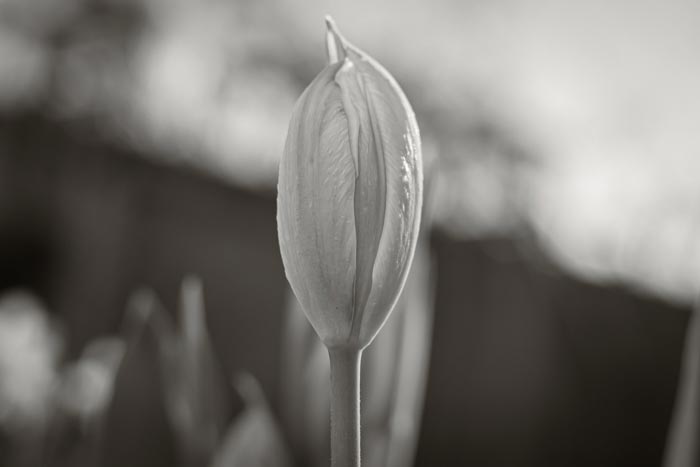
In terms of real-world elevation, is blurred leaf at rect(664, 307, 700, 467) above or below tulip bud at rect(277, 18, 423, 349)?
below

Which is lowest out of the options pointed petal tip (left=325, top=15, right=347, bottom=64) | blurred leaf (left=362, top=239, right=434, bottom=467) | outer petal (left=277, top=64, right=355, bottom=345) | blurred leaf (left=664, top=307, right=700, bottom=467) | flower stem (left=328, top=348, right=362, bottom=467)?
blurred leaf (left=362, top=239, right=434, bottom=467)

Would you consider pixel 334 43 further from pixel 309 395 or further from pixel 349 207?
pixel 309 395

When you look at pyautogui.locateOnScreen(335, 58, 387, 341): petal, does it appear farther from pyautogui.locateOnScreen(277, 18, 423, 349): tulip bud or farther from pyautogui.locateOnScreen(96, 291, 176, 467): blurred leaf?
pyautogui.locateOnScreen(96, 291, 176, 467): blurred leaf

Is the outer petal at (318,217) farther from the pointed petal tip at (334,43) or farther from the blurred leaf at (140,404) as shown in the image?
the blurred leaf at (140,404)

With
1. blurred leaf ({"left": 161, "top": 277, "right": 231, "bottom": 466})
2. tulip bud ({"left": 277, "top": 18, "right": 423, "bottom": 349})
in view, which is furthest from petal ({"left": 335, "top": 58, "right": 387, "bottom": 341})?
blurred leaf ({"left": 161, "top": 277, "right": 231, "bottom": 466})

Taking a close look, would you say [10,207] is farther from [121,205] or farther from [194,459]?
[194,459]

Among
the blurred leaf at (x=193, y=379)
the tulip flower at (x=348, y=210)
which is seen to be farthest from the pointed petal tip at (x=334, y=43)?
the blurred leaf at (x=193, y=379)

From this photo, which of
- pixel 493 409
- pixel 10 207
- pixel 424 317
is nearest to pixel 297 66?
pixel 10 207

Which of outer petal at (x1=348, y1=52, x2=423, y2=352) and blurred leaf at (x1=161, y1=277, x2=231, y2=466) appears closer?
outer petal at (x1=348, y1=52, x2=423, y2=352)
